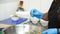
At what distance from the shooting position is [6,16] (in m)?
1.56

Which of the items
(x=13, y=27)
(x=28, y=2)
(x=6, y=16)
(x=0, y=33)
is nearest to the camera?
(x=0, y=33)

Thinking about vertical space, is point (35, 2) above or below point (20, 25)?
above

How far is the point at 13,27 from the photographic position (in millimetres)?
1254

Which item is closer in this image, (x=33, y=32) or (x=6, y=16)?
(x=33, y=32)

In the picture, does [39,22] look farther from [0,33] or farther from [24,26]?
[0,33]

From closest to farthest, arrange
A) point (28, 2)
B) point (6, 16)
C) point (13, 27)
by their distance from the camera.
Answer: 1. point (13, 27)
2. point (6, 16)
3. point (28, 2)

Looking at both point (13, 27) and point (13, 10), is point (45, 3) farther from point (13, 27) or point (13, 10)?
point (13, 27)

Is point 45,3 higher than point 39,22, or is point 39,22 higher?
point 45,3

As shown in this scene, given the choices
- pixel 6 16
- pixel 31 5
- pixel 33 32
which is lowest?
pixel 33 32

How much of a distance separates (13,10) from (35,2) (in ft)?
1.00

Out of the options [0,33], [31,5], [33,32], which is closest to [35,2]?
[31,5]

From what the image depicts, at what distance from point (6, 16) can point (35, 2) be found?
0.42 metres

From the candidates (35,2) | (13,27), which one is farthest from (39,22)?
(35,2)

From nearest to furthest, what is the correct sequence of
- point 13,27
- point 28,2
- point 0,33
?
point 0,33 → point 13,27 → point 28,2
